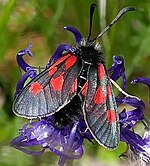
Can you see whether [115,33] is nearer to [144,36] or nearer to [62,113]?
[144,36]

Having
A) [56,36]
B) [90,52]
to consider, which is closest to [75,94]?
[90,52]

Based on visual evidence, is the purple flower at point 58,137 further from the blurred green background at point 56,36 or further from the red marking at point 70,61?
the blurred green background at point 56,36

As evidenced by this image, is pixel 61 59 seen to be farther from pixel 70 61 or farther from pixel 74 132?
pixel 74 132

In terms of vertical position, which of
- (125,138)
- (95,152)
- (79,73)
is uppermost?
(79,73)

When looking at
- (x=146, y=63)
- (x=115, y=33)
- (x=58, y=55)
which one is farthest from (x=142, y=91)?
(x=58, y=55)

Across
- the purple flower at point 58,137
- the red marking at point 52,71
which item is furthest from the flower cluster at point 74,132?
the red marking at point 52,71
